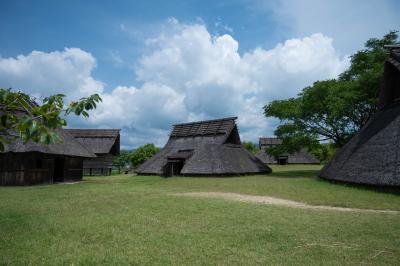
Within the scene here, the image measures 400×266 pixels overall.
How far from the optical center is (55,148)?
24453 millimetres

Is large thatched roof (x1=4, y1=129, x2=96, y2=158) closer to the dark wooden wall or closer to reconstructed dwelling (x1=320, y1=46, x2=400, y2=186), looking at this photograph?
the dark wooden wall

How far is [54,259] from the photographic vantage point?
18.8ft

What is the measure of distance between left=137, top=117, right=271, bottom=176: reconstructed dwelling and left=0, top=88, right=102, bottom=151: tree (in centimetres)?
2459

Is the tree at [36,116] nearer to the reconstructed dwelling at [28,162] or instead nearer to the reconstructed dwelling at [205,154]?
the reconstructed dwelling at [28,162]

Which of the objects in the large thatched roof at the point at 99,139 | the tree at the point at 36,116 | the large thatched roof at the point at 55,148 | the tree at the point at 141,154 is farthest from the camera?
the tree at the point at 141,154

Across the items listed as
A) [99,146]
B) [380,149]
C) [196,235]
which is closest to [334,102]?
[380,149]

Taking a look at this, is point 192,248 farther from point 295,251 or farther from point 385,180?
point 385,180

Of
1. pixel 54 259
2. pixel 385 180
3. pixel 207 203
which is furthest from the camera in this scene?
pixel 385 180

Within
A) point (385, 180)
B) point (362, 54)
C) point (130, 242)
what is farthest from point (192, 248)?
point (362, 54)

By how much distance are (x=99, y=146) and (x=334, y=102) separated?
32.2 metres

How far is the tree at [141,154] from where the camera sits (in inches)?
2017

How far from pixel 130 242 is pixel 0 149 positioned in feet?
13.0

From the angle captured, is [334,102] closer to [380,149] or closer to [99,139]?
[380,149]

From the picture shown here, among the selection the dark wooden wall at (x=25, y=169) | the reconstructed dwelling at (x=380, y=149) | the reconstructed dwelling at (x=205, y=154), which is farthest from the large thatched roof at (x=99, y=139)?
the reconstructed dwelling at (x=380, y=149)
